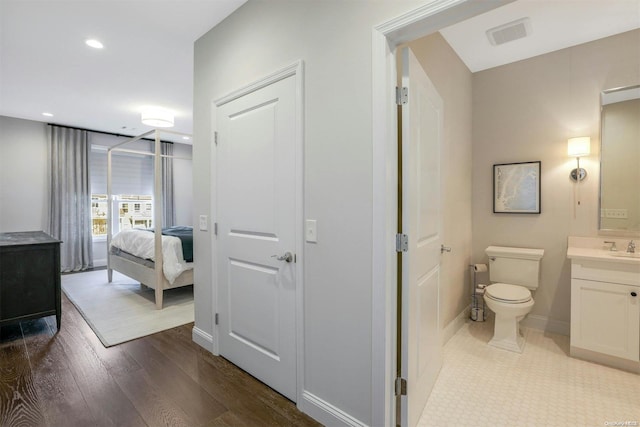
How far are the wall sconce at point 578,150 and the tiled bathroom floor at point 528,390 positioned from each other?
1.45 m

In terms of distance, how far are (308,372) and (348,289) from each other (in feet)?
1.96

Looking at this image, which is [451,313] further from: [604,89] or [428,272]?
A: [604,89]

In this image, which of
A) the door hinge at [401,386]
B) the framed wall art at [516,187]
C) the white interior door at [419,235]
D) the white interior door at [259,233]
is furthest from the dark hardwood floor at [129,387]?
the framed wall art at [516,187]

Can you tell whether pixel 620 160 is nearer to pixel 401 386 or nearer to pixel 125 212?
pixel 401 386

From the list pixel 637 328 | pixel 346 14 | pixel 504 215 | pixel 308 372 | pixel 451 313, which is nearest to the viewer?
pixel 346 14

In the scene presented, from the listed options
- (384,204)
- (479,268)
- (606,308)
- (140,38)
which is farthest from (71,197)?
(606,308)

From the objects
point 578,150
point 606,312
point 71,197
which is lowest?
point 606,312

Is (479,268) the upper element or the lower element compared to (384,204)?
lower

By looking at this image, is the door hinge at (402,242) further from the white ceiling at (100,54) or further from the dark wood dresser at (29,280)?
the dark wood dresser at (29,280)

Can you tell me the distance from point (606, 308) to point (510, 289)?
1.99ft

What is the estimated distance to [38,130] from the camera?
507 cm

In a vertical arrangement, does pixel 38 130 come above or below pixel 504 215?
above

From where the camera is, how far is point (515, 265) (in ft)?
9.41

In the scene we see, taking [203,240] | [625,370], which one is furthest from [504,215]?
[203,240]
